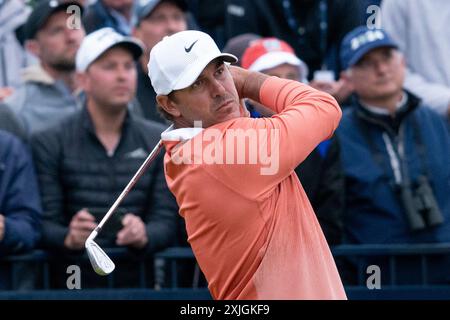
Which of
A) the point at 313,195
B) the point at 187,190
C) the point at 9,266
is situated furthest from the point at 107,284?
the point at 187,190

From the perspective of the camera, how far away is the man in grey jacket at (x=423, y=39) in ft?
21.4

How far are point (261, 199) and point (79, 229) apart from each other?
2.03m

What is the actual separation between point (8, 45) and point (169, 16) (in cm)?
107

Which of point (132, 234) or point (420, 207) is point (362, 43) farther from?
point (132, 234)

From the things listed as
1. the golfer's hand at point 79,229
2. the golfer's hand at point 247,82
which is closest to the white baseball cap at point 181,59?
the golfer's hand at point 247,82

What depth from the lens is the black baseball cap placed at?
6.59 m

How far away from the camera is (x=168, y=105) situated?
3.89m

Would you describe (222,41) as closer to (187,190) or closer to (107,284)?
(107,284)

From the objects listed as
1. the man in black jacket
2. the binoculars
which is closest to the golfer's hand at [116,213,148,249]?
the man in black jacket

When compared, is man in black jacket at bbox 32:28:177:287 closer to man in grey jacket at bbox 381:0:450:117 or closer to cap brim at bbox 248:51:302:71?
cap brim at bbox 248:51:302:71

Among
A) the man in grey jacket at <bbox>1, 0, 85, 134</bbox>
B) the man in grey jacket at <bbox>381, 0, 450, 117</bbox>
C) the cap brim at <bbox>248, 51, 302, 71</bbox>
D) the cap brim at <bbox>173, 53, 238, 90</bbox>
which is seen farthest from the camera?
the man in grey jacket at <bbox>381, 0, 450, 117</bbox>

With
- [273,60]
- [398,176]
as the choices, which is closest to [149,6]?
[273,60]

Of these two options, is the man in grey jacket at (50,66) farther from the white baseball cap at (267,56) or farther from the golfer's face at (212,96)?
the golfer's face at (212,96)

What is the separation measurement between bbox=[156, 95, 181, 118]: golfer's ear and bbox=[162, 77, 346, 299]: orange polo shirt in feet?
0.27
